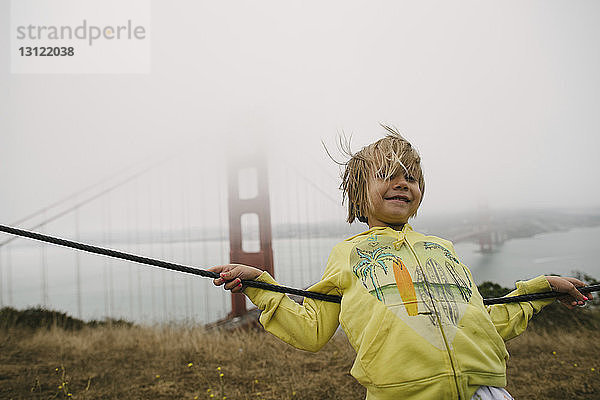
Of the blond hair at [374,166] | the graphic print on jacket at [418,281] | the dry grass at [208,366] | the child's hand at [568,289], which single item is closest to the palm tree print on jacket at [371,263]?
the graphic print on jacket at [418,281]

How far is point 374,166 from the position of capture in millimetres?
893

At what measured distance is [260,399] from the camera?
6.74 feet

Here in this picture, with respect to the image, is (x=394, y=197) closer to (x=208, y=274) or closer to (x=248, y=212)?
(x=208, y=274)

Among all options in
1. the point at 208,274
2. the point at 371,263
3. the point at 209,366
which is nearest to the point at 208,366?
the point at 209,366

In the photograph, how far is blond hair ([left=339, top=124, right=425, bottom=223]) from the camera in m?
0.87

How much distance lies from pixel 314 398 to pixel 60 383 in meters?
1.35

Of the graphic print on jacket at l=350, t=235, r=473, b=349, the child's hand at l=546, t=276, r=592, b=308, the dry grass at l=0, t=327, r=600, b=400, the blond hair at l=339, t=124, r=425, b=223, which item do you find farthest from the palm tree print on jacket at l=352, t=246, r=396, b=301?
the dry grass at l=0, t=327, r=600, b=400

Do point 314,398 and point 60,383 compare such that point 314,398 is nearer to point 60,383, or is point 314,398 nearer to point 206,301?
point 60,383

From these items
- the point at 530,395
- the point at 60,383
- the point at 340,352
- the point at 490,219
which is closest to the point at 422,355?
the point at 530,395

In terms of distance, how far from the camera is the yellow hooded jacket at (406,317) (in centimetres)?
69

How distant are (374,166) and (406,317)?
312 millimetres

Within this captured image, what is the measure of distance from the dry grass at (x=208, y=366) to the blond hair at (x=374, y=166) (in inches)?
56.3

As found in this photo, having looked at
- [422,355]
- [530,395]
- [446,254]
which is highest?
[446,254]

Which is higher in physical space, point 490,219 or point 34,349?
point 490,219
